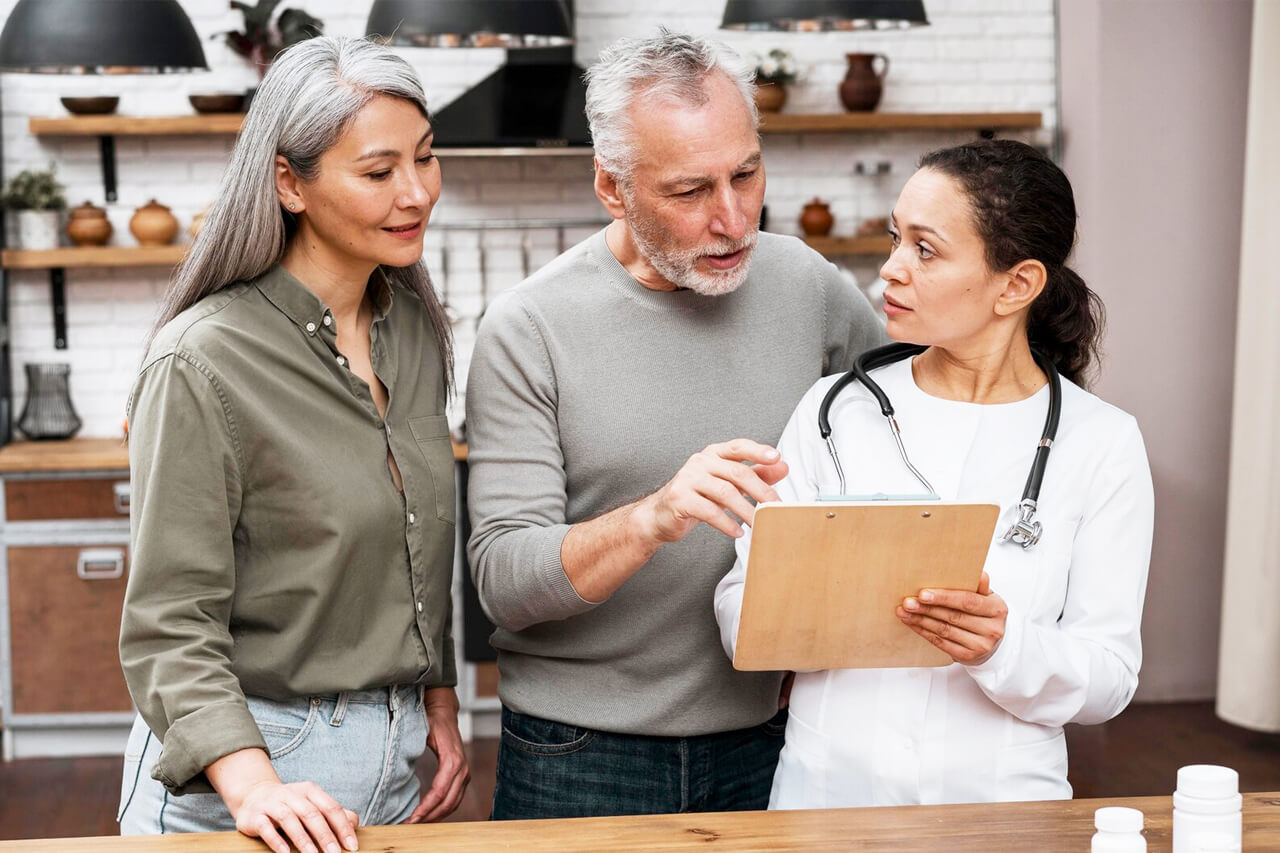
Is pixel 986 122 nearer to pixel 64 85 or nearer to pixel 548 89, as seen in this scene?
pixel 548 89

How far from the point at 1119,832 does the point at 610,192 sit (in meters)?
1.09

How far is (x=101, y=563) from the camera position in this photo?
182 inches

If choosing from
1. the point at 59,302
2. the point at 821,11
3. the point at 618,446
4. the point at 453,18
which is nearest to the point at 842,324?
the point at 618,446

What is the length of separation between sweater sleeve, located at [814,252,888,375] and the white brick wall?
3.44m

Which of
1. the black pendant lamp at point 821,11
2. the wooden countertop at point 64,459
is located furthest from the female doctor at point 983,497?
the wooden countertop at point 64,459

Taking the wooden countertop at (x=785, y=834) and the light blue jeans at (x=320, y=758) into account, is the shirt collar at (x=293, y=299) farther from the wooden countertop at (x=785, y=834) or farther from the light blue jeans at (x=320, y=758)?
the wooden countertop at (x=785, y=834)

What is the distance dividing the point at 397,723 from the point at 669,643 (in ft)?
1.28

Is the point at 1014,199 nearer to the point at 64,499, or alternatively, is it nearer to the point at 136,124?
the point at 64,499

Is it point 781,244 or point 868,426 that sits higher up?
point 781,244

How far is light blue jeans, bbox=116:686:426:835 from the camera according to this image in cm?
162

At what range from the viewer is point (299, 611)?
163 centimetres

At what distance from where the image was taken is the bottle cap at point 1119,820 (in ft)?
3.90

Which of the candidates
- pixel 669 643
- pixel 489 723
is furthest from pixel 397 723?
pixel 489 723

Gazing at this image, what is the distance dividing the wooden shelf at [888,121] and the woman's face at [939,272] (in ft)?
11.5
